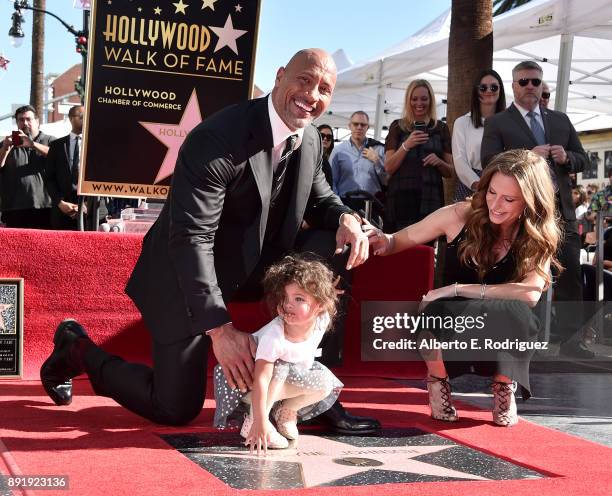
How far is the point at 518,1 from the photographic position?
27609 millimetres

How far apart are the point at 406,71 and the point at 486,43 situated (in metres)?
4.83

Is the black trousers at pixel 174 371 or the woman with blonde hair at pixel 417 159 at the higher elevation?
the woman with blonde hair at pixel 417 159

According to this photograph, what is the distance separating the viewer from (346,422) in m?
3.34

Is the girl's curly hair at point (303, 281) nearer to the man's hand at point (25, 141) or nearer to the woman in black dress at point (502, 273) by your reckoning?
the woman in black dress at point (502, 273)

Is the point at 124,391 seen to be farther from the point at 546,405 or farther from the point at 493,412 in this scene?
the point at 546,405

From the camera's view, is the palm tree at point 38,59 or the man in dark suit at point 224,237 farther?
the palm tree at point 38,59

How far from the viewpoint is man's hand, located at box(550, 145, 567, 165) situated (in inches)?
220

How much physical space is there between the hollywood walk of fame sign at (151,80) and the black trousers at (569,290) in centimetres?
253

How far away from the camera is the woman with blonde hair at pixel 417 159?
6.35 meters

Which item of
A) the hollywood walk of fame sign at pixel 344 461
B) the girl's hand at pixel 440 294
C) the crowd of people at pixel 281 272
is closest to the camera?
the hollywood walk of fame sign at pixel 344 461

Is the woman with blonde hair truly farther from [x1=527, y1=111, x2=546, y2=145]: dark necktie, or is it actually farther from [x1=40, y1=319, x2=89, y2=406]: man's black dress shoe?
Answer: [x1=40, y1=319, x2=89, y2=406]: man's black dress shoe

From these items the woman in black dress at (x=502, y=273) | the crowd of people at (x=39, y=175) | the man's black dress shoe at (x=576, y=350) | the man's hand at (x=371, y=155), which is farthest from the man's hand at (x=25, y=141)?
the man's black dress shoe at (x=576, y=350)

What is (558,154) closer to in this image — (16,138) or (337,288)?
(337,288)

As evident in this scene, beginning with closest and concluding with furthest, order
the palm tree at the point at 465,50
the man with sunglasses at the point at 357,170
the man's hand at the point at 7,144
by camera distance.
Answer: the man with sunglasses at the point at 357,170 < the man's hand at the point at 7,144 < the palm tree at the point at 465,50
